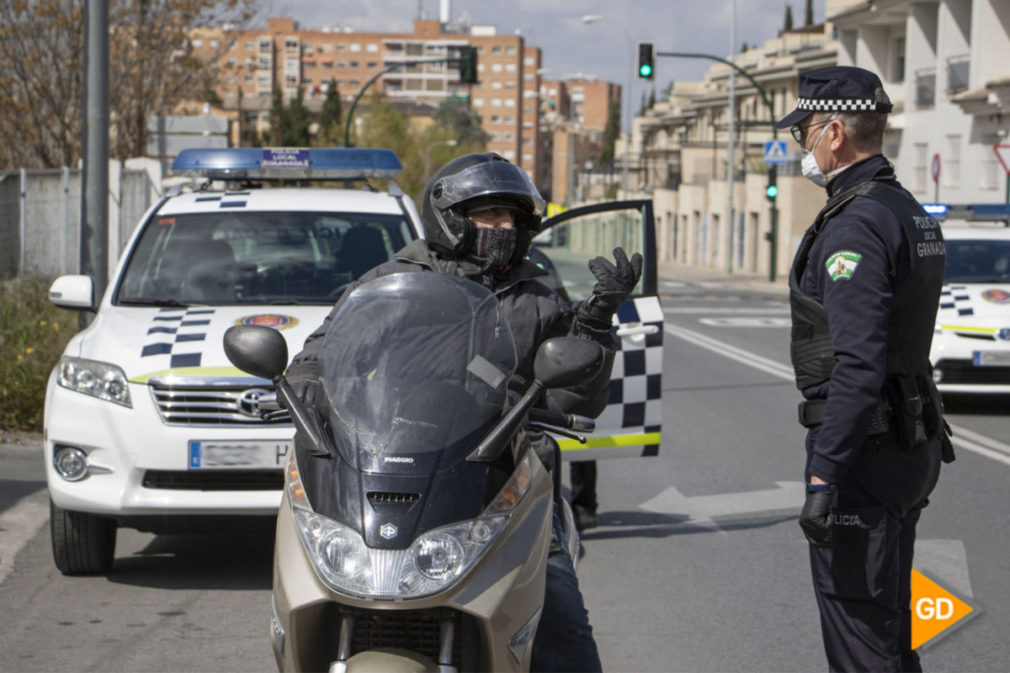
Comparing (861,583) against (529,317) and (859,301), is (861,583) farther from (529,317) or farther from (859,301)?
(529,317)

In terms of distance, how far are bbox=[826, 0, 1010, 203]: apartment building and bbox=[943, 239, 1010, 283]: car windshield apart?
22.0 m

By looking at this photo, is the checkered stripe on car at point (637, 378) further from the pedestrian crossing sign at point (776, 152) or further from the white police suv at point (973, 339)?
the pedestrian crossing sign at point (776, 152)

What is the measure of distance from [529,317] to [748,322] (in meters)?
21.1

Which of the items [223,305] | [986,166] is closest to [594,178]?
[986,166]

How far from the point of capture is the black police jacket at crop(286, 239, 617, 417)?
3.90 metres

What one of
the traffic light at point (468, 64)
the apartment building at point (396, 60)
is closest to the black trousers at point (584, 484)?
the traffic light at point (468, 64)

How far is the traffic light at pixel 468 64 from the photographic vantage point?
33.2 metres

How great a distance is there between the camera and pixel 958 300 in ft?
42.3

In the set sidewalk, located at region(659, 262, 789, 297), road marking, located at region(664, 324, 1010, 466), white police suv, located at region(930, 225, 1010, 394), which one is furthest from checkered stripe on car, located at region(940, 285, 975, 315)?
sidewalk, located at region(659, 262, 789, 297)

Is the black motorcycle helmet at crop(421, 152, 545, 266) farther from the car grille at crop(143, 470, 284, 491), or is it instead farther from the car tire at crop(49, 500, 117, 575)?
the car tire at crop(49, 500, 117, 575)

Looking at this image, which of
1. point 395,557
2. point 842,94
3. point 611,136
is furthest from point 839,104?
point 611,136

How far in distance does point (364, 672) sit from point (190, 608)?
3.31m

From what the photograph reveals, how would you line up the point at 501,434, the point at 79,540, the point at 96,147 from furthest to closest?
the point at 96,147
the point at 79,540
the point at 501,434

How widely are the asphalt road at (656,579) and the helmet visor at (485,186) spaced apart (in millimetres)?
2087
